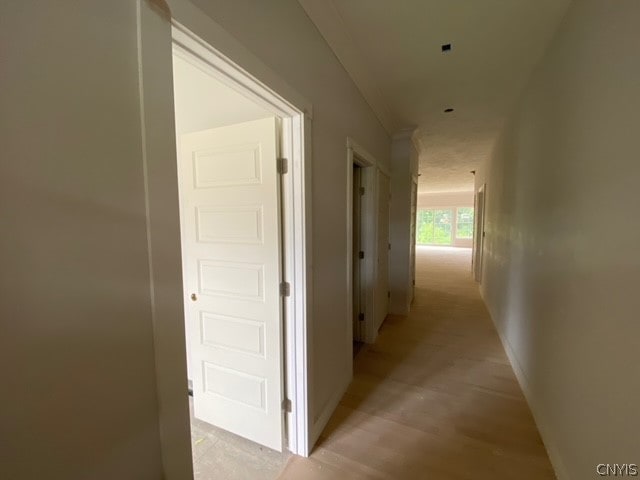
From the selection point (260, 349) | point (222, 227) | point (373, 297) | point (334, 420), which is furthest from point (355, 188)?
point (334, 420)

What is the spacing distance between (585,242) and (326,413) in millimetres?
1878

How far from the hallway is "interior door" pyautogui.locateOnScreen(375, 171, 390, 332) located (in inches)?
16.5

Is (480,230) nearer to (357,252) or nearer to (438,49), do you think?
(357,252)

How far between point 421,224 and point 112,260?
1462cm

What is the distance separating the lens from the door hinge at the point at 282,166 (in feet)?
4.97

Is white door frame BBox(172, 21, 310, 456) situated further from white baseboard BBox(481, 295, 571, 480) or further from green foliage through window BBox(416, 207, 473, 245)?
green foliage through window BBox(416, 207, 473, 245)

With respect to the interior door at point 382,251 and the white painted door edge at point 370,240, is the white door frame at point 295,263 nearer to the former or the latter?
the white painted door edge at point 370,240

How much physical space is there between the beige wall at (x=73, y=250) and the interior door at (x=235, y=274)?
0.89 meters

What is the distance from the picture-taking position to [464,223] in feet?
42.2

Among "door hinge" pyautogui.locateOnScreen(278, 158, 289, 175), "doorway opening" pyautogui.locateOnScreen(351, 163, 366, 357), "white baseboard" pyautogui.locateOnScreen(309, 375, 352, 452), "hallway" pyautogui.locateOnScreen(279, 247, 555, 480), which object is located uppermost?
"door hinge" pyautogui.locateOnScreen(278, 158, 289, 175)

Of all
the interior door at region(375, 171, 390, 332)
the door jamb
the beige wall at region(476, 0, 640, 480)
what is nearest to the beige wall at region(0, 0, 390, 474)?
the beige wall at region(476, 0, 640, 480)

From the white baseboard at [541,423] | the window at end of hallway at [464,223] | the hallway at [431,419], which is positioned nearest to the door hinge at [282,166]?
the hallway at [431,419]

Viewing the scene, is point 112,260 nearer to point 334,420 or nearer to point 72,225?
point 72,225

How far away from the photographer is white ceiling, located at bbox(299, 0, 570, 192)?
1.56 metres
